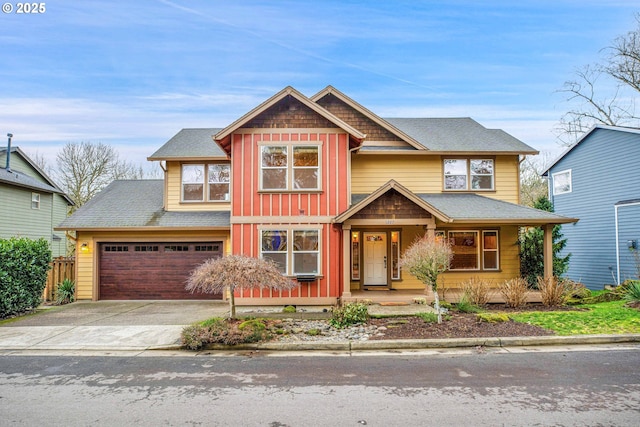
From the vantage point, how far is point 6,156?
21.7 meters

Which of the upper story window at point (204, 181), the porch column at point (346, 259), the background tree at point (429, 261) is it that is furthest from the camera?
the upper story window at point (204, 181)

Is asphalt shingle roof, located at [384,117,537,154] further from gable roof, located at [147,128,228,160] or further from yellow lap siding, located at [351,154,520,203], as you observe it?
gable roof, located at [147,128,228,160]

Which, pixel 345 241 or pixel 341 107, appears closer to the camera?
pixel 345 241

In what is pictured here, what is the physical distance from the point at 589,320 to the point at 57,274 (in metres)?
17.0

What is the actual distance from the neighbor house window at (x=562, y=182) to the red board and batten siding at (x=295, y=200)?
12.6 m

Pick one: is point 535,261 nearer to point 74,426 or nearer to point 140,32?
point 74,426

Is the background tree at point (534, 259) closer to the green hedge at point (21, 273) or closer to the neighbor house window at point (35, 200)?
the green hedge at point (21, 273)

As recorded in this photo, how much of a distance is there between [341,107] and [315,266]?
6430mm

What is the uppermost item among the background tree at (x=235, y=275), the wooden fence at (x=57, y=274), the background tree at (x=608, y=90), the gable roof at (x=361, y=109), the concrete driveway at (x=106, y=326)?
the background tree at (x=608, y=90)

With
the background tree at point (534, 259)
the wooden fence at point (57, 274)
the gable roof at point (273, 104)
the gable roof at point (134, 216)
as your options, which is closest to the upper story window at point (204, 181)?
the gable roof at point (134, 216)

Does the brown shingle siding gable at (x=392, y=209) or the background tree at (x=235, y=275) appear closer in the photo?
the background tree at (x=235, y=275)

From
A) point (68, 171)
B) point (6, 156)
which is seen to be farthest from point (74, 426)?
point (68, 171)

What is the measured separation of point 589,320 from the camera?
30.9ft

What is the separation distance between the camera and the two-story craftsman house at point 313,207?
12.6m
